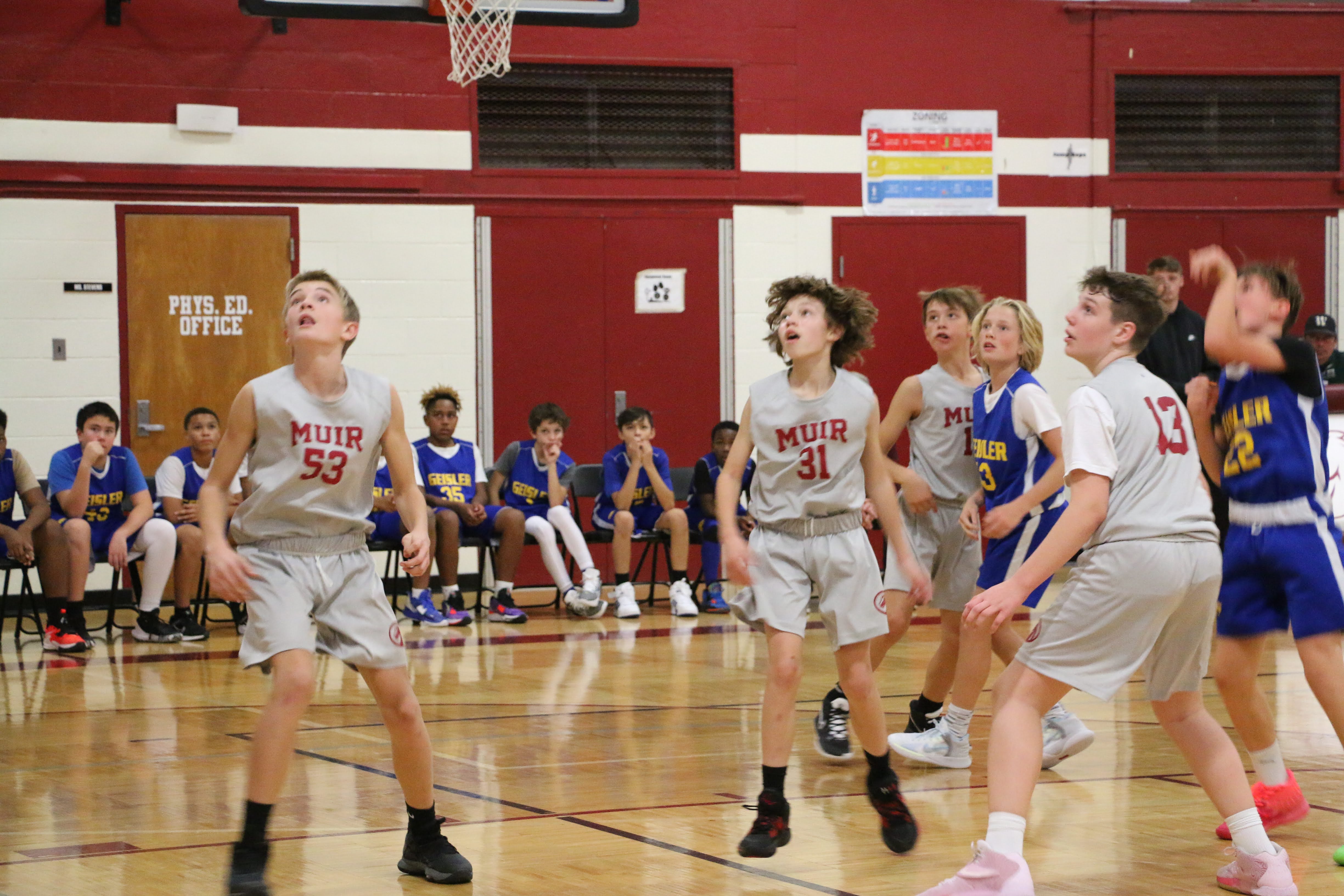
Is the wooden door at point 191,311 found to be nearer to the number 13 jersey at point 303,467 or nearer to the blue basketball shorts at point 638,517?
the blue basketball shorts at point 638,517

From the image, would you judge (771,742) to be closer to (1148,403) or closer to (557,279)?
(1148,403)

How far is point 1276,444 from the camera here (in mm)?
3846

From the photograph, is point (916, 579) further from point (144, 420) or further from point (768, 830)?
point (144, 420)

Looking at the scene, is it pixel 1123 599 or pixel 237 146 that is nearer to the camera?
pixel 1123 599

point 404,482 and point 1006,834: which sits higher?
point 404,482

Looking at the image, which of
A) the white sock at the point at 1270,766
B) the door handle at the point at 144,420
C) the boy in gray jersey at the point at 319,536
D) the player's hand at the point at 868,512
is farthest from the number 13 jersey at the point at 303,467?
the door handle at the point at 144,420

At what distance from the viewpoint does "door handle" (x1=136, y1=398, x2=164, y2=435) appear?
10078 mm

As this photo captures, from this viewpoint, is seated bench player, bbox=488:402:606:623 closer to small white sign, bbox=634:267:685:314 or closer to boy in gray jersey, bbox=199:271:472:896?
small white sign, bbox=634:267:685:314

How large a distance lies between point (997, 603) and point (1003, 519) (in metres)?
1.32

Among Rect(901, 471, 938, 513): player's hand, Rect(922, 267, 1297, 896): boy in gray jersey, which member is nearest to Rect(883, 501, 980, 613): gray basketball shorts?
Rect(901, 471, 938, 513): player's hand

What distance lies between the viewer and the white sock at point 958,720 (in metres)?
4.91

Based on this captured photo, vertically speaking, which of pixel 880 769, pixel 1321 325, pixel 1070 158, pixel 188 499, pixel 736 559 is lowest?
pixel 880 769

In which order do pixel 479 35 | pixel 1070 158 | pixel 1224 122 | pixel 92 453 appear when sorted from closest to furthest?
pixel 92 453 < pixel 479 35 < pixel 1070 158 < pixel 1224 122

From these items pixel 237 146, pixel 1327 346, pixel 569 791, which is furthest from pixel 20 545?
pixel 1327 346
